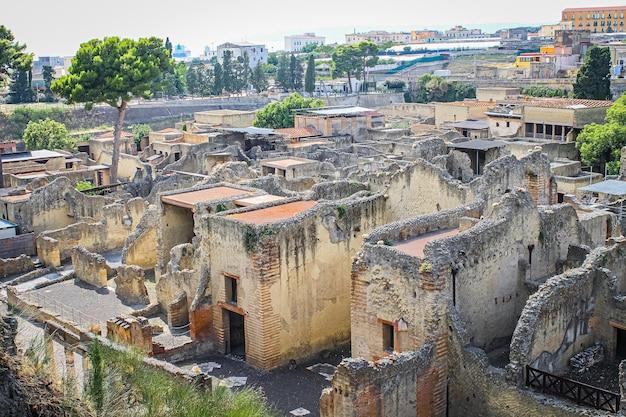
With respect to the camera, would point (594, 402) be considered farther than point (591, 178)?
No

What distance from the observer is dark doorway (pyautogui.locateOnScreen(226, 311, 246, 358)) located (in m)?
24.1

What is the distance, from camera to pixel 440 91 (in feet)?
324

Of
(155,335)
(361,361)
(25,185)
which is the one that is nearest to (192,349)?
(155,335)

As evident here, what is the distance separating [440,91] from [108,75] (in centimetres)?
5516

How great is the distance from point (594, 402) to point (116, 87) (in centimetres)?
4071

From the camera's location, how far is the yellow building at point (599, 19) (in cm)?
15000

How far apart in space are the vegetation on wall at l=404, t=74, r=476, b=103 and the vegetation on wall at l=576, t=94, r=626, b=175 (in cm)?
4546

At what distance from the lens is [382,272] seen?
19641mm

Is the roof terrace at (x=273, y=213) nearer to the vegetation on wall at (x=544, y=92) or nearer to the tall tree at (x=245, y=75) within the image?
the vegetation on wall at (x=544, y=92)

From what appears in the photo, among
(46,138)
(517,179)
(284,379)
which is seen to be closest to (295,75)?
(46,138)

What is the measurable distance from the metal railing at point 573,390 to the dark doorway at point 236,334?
9.27 m

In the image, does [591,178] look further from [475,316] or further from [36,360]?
[36,360]

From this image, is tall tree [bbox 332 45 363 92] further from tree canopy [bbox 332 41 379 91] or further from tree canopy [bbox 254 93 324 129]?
Answer: tree canopy [bbox 254 93 324 129]

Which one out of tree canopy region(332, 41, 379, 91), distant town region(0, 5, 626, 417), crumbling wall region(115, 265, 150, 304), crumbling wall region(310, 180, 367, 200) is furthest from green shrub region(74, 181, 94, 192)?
tree canopy region(332, 41, 379, 91)
